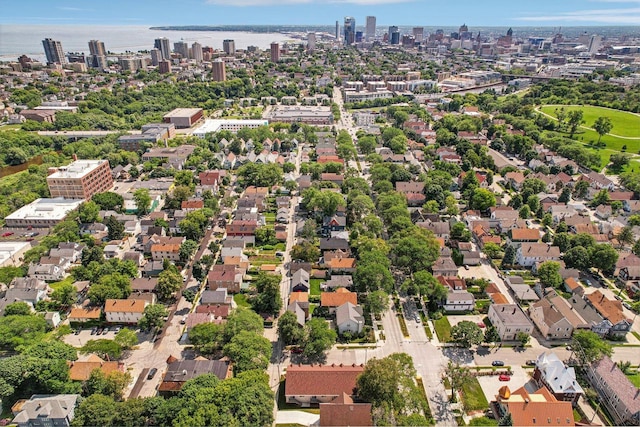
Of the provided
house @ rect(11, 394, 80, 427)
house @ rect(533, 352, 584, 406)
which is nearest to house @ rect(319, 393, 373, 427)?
house @ rect(533, 352, 584, 406)

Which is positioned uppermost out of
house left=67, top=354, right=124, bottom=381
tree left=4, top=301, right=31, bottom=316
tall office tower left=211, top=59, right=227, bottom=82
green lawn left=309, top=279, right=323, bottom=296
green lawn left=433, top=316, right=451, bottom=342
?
tall office tower left=211, top=59, right=227, bottom=82

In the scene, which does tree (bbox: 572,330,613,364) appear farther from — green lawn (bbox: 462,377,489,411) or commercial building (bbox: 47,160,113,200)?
commercial building (bbox: 47,160,113,200)

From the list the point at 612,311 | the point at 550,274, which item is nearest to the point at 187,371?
the point at 550,274

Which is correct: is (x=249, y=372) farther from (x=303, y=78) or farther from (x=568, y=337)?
(x=303, y=78)

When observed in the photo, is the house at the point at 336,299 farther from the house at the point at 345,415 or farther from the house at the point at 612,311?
the house at the point at 612,311

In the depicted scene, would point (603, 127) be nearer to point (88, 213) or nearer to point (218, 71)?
point (88, 213)

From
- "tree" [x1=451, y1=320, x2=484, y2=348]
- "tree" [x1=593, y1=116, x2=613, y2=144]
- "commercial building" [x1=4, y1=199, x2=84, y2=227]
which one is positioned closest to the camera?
"tree" [x1=451, y1=320, x2=484, y2=348]
